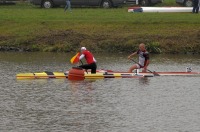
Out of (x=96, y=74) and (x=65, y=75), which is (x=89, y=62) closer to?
(x=96, y=74)

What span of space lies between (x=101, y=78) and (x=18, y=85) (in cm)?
417

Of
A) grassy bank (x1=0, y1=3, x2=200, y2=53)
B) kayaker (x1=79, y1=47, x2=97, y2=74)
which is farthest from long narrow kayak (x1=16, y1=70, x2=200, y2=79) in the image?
grassy bank (x1=0, y1=3, x2=200, y2=53)

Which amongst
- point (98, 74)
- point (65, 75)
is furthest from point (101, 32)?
point (65, 75)

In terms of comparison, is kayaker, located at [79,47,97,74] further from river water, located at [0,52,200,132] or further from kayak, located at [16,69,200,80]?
river water, located at [0,52,200,132]

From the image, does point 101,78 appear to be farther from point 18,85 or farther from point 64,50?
point 64,50

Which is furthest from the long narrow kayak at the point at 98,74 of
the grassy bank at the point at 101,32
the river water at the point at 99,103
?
the grassy bank at the point at 101,32

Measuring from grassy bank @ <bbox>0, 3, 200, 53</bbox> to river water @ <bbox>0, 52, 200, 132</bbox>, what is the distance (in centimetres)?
784

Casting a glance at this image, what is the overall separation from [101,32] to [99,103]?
2096 centimetres

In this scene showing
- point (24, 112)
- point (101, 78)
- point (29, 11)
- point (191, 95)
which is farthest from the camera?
point (29, 11)

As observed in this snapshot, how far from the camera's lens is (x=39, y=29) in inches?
1954

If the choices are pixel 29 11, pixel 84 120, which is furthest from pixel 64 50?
pixel 84 120

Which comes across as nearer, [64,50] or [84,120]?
[84,120]

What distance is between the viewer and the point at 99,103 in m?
28.1

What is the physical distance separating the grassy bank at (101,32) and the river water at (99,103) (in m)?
7.84
